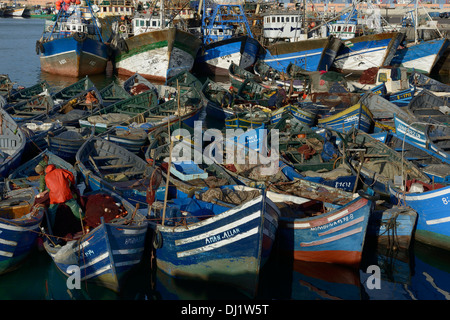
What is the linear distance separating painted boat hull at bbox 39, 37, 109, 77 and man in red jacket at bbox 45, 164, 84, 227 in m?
31.1

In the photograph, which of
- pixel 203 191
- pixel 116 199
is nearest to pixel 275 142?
pixel 203 191

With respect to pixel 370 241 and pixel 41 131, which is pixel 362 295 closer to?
pixel 370 241

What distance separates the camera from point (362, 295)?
37.0 feet

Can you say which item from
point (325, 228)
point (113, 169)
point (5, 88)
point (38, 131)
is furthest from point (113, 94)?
point (325, 228)

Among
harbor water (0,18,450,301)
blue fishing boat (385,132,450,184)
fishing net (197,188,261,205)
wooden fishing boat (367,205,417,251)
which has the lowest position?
harbor water (0,18,450,301)

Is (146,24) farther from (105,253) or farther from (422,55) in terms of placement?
(105,253)

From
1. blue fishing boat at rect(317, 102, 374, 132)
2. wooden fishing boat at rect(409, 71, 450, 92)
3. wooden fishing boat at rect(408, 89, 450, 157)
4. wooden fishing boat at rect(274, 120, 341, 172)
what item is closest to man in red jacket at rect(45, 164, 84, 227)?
wooden fishing boat at rect(274, 120, 341, 172)

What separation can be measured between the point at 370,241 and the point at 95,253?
7512 millimetres

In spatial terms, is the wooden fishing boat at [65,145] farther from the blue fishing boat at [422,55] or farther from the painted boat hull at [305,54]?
the blue fishing boat at [422,55]

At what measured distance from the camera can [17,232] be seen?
1067 centimetres

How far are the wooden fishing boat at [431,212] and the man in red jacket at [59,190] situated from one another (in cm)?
907

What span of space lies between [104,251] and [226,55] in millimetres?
33331

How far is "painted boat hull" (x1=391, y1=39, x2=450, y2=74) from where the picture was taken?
41.9 metres

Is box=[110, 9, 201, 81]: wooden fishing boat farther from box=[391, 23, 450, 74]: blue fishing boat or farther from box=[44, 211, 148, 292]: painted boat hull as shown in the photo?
box=[44, 211, 148, 292]: painted boat hull
